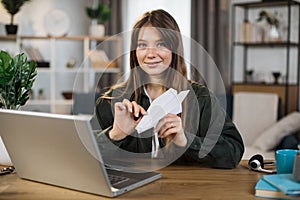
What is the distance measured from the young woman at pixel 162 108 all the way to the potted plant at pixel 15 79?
0.85 ft

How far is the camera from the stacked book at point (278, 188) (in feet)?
4.29

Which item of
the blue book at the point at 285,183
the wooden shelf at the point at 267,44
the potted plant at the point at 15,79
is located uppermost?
the wooden shelf at the point at 267,44

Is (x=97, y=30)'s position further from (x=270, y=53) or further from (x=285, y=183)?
(x=285, y=183)

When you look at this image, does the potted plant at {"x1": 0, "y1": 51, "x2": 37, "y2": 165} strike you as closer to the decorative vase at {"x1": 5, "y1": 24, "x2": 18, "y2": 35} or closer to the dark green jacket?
the dark green jacket

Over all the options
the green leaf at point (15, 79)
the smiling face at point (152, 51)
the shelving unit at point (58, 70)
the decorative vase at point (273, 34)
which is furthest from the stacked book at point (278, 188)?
the shelving unit at point (58, 70)

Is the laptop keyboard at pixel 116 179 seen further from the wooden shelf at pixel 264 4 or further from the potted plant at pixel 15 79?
the wooden shelf at pixel 264 4

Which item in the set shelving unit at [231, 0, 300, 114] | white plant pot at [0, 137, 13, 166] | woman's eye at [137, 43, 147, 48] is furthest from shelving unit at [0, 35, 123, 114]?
woman's eye at [137, 43, 147, 48]

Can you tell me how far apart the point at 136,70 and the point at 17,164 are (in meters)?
0.49

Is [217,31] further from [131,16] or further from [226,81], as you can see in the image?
[131,16]

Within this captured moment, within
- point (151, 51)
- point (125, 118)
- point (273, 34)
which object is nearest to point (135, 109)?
point (125, 118)

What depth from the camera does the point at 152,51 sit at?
1.53 meters

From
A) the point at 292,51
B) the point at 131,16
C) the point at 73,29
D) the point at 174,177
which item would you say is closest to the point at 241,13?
the point at 292,51

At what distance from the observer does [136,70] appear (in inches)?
64.6

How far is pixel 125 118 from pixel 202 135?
0.95ft
